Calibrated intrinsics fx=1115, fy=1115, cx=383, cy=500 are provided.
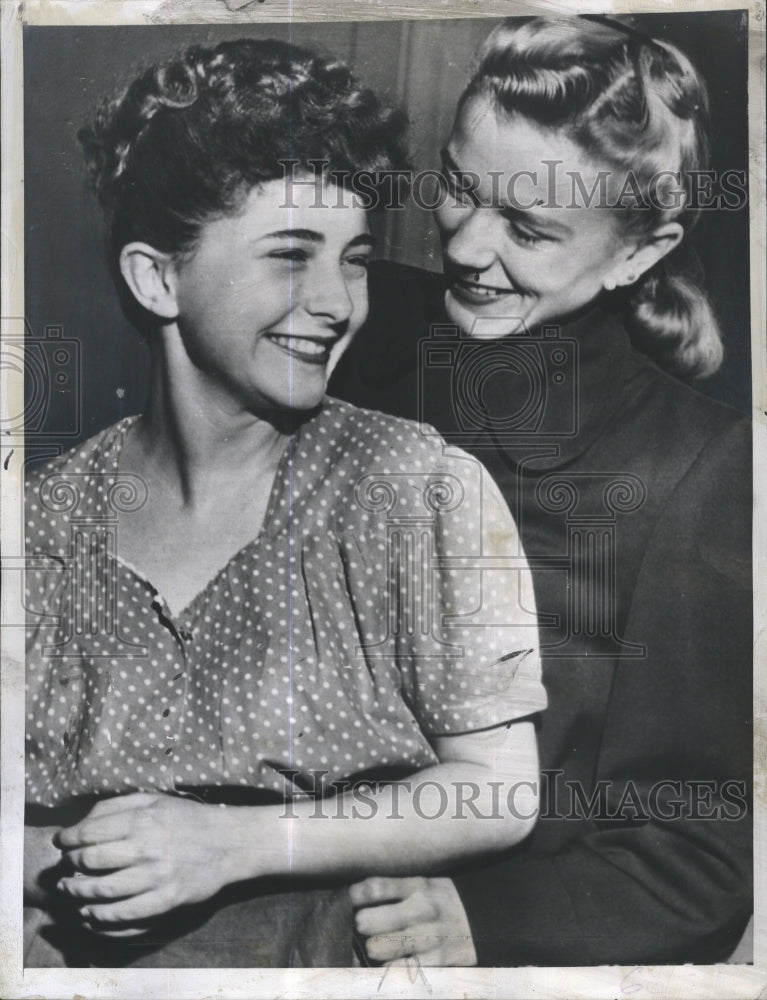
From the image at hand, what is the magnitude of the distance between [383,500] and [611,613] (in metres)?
0.86

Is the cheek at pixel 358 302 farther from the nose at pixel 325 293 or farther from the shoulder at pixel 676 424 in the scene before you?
the shoulder at pixel 676 424

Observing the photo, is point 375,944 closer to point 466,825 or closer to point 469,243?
point 466,825

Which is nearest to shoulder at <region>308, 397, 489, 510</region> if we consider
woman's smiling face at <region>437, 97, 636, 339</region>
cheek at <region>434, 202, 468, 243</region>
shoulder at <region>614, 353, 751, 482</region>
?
woman's smiling face at <region>437, 97, 636, 339</region>

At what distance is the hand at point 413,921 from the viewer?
3.70 meters

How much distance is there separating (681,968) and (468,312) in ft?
7.64

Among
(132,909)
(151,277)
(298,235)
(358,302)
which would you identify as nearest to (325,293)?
(358,302)

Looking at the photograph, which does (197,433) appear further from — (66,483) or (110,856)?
(110,856)

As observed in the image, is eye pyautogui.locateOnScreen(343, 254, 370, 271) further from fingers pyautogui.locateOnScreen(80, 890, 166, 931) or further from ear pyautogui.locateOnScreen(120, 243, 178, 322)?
fingers pyautogui.locateOnScreen(80, 890, 166, 931)

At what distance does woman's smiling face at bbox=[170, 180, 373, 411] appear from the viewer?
3.81m

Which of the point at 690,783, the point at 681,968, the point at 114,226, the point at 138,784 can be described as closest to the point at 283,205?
the point at 114,226

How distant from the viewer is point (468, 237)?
12.6ft

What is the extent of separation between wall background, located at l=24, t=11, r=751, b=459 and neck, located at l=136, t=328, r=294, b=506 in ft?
0.30

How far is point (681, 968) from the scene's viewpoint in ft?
12.3

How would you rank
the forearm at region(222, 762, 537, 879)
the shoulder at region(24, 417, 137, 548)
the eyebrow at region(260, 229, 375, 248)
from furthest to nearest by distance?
the shoulder at region(24, 417, 137, 548), the eyebrow at region(260, 229, 375, 248), the forearm at region(222, 762, 537, 879)
